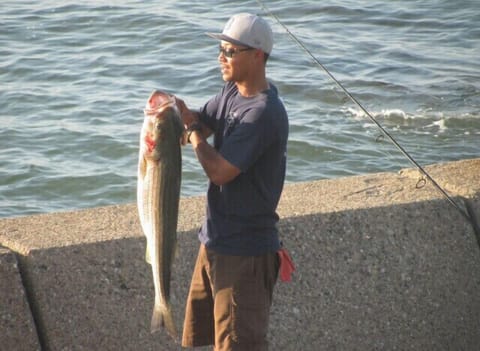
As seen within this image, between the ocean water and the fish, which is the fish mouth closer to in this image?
the fish

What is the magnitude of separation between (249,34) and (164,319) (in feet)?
4.21

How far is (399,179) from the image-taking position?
19.8ft

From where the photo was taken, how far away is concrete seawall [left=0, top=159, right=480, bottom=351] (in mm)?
5148

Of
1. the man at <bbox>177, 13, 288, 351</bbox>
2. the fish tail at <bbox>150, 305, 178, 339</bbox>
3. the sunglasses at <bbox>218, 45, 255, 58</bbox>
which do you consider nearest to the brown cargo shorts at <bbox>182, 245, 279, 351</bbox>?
the man at <bbox>177, 13, 288, 351</bbox>

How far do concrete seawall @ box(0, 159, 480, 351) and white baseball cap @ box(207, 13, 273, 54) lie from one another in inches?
43.1

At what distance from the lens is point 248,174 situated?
15.2 feet

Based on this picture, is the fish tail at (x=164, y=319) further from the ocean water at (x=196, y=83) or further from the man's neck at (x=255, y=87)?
the ocean water at (x=196, y=83)

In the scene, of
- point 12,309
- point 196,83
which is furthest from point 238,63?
point 196,83

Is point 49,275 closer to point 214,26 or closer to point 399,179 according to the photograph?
point 399,179

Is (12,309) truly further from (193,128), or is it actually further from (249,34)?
(249,34)

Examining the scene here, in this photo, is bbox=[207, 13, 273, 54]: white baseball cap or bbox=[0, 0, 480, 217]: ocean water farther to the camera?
bbox=[0, 0, 480, 217]: ocean water

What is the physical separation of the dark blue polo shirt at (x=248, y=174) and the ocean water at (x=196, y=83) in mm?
5070

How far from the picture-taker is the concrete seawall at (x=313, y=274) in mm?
5148

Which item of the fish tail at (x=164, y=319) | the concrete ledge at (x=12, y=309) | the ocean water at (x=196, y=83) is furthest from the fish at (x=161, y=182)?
the ocean water at (x=196, y=83)
